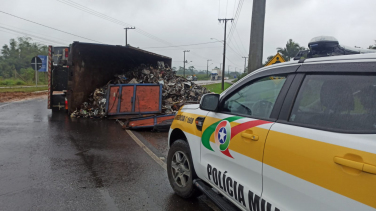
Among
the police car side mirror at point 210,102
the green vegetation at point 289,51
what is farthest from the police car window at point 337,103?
the green vegetation at point 289,51

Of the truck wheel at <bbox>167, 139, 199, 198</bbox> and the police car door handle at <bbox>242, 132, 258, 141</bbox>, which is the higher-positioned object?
the police car door handle at <bbox>242, 132, 258, 141</bbox>

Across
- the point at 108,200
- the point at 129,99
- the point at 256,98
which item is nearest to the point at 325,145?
the point at 256,98

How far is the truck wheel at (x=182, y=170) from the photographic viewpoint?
11.9 feet

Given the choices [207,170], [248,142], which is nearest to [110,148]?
[207,170]

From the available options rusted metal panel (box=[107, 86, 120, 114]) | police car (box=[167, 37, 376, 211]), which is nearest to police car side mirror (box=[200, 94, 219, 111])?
police car (box=[167, 37, 376, 211])

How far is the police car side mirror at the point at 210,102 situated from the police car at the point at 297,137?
0.01 meters

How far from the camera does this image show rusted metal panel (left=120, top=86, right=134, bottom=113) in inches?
393

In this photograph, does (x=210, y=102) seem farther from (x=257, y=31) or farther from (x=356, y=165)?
(x=257, y=31)

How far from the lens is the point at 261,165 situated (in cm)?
227

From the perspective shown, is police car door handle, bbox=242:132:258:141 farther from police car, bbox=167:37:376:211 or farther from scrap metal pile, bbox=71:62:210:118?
scrap metal pile, bbox=71:62:210:118

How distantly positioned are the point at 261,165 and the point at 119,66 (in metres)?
12.0

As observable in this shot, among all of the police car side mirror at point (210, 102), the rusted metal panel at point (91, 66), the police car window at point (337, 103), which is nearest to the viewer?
the police car window at point (337, 103)

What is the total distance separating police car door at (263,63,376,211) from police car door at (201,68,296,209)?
6.4 inches

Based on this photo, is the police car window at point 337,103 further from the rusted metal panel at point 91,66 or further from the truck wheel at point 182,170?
the rusted metal panel at point 91,66
